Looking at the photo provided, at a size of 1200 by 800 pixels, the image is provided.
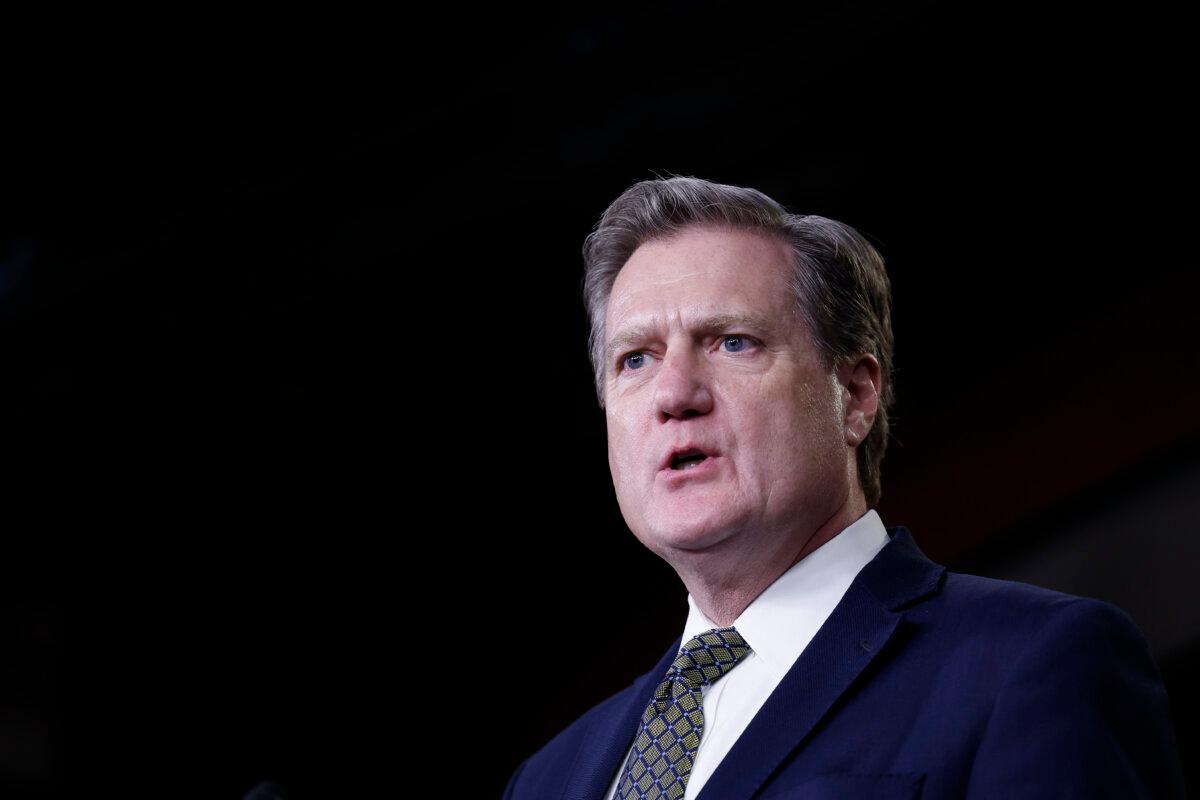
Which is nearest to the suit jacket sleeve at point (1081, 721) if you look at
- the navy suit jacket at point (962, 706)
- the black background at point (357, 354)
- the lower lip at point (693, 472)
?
the navy suit jacket at point (962, 706)

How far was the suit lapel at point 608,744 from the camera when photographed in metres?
1.52

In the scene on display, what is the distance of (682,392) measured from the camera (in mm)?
1453

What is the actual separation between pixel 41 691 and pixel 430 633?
3.20ft

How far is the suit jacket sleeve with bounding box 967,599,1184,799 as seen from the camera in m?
1.11

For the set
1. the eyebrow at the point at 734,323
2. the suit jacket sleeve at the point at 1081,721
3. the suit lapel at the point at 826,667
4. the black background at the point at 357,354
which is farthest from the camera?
the black background at the point at 357,354

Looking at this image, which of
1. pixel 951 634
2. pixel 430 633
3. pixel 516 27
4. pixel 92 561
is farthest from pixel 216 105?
pixel 951 634

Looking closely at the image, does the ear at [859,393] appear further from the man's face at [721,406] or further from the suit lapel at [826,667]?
the suit lapel at [826,667]

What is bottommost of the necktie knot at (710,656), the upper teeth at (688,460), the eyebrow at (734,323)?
the necktie knot at (710,656)

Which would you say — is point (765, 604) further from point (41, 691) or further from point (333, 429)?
point (41, 691)

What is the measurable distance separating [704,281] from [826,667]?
480mm

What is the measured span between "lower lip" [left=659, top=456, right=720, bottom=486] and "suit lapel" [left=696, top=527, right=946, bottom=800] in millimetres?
199

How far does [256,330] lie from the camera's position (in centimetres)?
293

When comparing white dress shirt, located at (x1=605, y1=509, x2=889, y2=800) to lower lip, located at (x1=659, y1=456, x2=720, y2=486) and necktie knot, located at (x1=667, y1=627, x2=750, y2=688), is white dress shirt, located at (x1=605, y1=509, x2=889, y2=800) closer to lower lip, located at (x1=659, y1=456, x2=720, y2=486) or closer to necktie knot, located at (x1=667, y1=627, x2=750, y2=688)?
necktie knot, located at (x1=667, y1=627, x2=750, y2=688)

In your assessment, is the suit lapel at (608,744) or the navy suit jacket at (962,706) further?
the suit lapel at (608,744)
